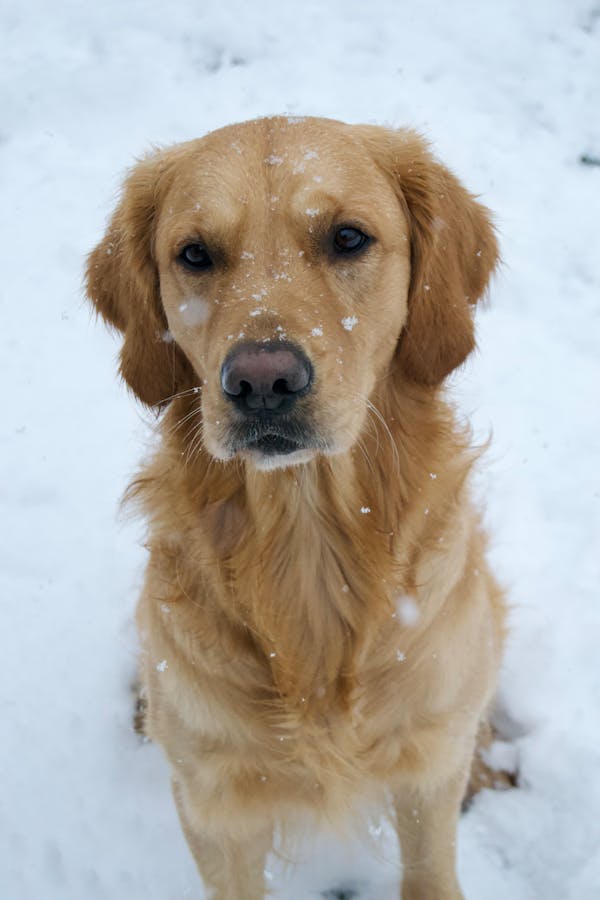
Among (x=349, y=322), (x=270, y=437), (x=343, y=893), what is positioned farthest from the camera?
(x=343, y=893)

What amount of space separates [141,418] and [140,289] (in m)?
0.45

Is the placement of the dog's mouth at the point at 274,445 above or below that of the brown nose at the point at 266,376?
below

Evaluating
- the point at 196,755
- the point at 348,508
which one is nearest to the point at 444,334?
the point at 348,508

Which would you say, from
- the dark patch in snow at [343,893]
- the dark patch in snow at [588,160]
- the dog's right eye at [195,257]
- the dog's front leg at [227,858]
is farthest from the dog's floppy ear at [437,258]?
the dark patch in snow at [588,160]

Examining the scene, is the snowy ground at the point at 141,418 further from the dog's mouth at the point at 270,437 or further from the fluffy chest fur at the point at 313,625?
the dog's mouth at the point at 270,437

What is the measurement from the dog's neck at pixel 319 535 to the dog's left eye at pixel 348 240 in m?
0.42

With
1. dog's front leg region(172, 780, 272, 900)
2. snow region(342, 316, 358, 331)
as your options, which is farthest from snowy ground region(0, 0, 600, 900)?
snow region(342, 316, 358, 331)

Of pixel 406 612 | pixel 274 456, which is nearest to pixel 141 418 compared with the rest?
pixel 274 456

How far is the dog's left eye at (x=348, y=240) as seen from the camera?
2184 mm

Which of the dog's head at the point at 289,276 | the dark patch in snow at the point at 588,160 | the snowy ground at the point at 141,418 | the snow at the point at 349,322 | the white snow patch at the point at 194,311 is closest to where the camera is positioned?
the dog's head at the point at 289,276

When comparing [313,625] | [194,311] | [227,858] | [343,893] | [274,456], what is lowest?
[343,893]

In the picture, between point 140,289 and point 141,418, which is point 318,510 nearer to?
point 141,418

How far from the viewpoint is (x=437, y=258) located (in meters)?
2.39

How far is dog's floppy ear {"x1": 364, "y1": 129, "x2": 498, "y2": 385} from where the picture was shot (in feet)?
7.73
